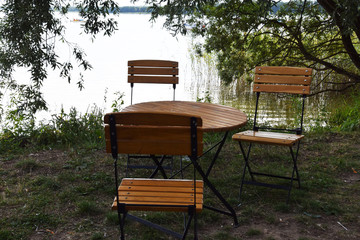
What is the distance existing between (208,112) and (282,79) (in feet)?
3.27

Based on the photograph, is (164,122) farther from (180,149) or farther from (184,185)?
(184,185)

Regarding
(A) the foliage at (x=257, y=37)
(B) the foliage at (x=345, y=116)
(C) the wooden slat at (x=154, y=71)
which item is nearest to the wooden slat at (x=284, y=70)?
(C) the wooden slat at (x=154, y=71)

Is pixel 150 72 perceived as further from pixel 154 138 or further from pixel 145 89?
pixel 145 89

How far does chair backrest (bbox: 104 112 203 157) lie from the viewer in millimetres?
2150

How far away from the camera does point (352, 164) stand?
15.1 feet

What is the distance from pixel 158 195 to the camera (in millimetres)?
2410

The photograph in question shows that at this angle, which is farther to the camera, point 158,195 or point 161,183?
point 161,183

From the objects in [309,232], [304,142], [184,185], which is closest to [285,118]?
[304,142]

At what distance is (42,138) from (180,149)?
3883 millimetres

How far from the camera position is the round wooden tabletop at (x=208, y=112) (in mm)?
2977

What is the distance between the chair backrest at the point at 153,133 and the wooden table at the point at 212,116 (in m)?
0.63

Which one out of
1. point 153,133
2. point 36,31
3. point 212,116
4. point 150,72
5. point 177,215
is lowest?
point 177,215

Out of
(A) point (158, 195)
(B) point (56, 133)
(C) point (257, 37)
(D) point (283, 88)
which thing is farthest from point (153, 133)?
(C) point (257, 37)

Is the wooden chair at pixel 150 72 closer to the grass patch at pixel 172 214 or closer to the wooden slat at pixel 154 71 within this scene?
the wooden slat at pixel 154 71
